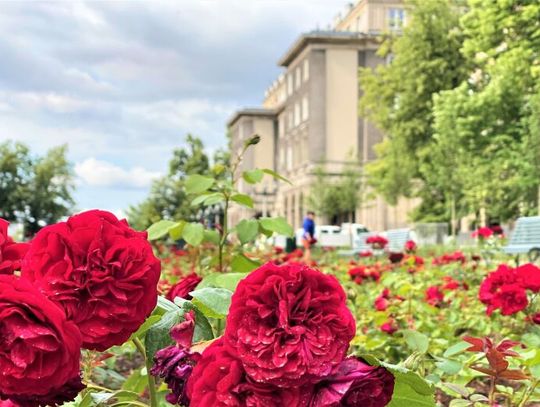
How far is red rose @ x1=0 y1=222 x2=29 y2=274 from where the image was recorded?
1.30m

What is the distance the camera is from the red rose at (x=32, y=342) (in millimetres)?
1048

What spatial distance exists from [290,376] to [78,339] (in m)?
0.28

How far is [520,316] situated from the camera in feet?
14.1

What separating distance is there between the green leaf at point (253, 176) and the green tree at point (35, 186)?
35784 millimetres

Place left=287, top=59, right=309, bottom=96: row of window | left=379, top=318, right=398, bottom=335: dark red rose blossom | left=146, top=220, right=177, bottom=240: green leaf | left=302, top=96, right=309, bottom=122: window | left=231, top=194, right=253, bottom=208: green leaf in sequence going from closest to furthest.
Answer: left=146, top=220, right=177, bottom=240: green leaf → left=231, top=194, right=253, bottom=208: green leaf → left=379, top=318, right=398, bottom=335: dark red rose blossom → left=287, top=59, right=309, bottom=96: row of window → left=302, top=96, right=309, bottom=122: window

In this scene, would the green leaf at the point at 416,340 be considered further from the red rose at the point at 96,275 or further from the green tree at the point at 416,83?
the green tree at the point at 416,83

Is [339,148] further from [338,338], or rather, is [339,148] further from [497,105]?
[338,338]

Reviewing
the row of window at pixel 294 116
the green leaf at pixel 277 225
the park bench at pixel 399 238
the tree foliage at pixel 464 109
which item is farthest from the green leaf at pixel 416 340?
the row of window at pixel 294 116

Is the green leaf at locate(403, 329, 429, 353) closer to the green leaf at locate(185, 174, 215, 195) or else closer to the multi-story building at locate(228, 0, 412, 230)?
the green leaf at locate(185, 174, 215, 195)

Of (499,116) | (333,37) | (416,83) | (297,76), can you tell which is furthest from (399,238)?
(297,76)

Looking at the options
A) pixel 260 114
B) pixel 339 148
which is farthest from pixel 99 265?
pixel 260 114

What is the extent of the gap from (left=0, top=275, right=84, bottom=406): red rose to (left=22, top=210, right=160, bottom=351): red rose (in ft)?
0.18

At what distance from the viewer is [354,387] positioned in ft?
3.49

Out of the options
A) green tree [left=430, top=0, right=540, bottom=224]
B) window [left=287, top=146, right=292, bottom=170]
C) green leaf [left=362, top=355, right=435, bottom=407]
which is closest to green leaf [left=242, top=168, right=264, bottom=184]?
green leaf [left=362, top=355, right=435, bottom=407]
